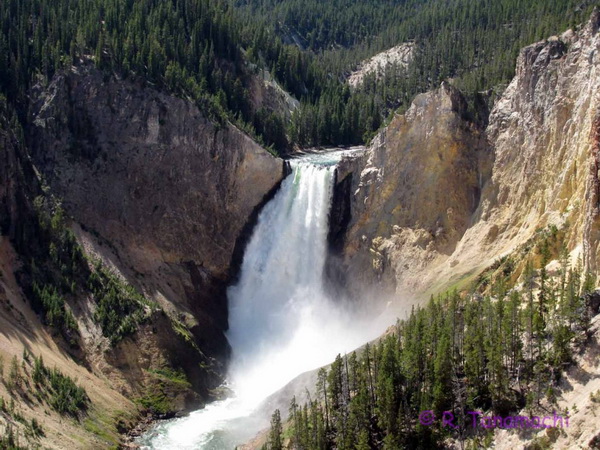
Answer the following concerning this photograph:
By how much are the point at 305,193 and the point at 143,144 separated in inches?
671

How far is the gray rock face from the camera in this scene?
217 ft

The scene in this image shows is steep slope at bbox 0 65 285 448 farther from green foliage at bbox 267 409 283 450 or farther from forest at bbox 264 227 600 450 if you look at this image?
forest at bbox 264 227 600 450

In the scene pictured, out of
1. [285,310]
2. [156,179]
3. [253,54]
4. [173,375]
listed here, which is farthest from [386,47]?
[173,375]

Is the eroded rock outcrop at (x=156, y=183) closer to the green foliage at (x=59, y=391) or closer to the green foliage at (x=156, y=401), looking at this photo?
the green foliage at (x=156, y=401)

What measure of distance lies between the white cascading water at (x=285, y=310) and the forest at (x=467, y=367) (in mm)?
12164

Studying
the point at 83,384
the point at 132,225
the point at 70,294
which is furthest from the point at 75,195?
the point at 83,384

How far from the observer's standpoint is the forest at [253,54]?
73.8 m

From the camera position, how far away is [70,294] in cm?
5759

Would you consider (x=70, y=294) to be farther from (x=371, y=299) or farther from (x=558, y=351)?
(x=558, y=351)

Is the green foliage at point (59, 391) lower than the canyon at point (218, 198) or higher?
lower

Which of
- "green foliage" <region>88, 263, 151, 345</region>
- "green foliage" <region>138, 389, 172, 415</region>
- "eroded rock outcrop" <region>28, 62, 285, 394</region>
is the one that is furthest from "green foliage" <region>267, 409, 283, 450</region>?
"eroded rock outcrop" <region>28, 62, 285, 394</region>

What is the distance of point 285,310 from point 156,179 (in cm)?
1827

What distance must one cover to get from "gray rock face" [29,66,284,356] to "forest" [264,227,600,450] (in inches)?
930

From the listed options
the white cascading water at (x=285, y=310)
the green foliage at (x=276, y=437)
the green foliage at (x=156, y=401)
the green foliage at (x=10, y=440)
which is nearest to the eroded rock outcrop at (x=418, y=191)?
the white cascading water at (x=285, y=310)
